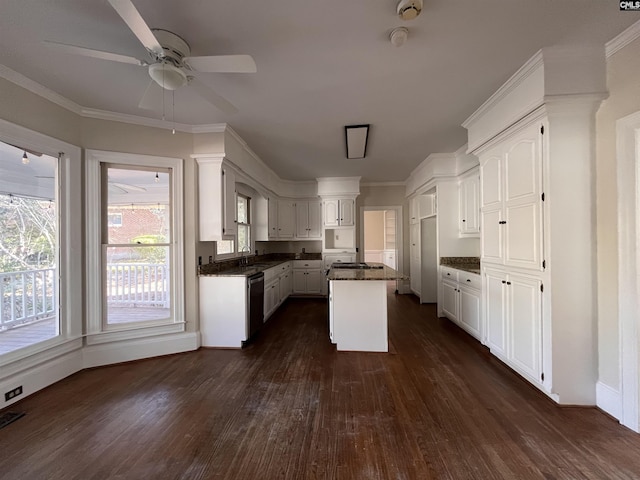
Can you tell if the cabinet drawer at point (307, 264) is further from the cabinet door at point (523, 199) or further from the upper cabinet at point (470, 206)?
the cabinet door at point (523, 199)

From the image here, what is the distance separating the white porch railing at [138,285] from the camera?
300cm

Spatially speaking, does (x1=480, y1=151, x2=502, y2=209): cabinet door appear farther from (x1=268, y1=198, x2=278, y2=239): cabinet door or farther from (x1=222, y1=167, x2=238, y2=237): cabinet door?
(x1=268, y1=198, x2=278, y2=239): cabinet door

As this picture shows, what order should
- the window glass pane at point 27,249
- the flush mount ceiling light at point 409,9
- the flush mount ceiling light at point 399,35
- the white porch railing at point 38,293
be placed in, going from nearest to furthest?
the flush mount ceiling light at point 409,9 < the flush mount ceiling light at point 399,35 < the window glass pane at point 27,249 < the white porch railing at point 38,293

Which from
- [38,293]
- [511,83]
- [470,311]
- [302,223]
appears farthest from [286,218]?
[511,83]

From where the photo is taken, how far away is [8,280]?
239 centimetres

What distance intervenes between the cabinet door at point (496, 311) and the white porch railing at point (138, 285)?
361 cm

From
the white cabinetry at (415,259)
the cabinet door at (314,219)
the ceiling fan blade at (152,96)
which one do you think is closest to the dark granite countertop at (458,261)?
the white cabinetry at (415,259)

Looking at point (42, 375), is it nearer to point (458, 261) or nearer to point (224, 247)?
point (224, 247)

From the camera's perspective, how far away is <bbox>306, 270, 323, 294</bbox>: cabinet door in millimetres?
5995

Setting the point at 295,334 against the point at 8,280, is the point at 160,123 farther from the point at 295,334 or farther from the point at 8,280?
the point at 295,334

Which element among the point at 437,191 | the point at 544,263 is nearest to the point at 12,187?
the point at 544,263

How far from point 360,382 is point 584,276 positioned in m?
1.96

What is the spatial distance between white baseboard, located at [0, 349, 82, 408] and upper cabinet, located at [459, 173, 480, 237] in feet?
16.6

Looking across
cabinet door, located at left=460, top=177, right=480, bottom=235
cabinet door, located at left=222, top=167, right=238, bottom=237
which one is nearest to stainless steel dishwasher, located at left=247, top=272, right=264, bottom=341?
cabinet door, located at left=222, top=167, right=238, bottom=237
